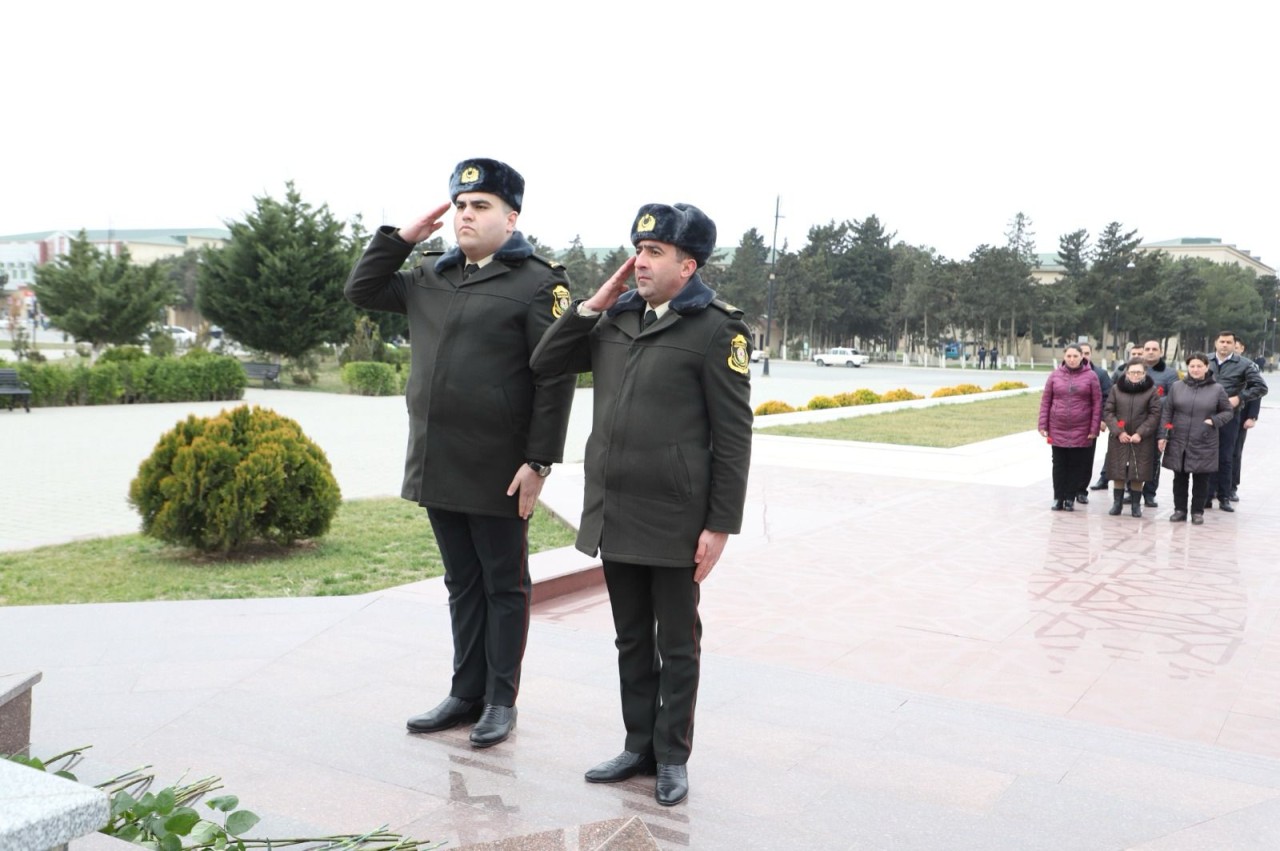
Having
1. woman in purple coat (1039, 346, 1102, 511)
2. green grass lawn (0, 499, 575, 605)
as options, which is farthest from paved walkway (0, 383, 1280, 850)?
woman in purple coat (1039, 346, 1102, 511)

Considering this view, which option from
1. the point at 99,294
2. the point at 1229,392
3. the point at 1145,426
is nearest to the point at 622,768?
the point at 1145,426

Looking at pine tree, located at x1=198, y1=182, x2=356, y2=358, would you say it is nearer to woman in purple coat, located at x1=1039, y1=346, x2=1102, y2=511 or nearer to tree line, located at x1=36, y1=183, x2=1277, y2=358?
tree line, located at x1=36, y1=183, x2=1277, y2=358

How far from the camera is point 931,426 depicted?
1905 cm

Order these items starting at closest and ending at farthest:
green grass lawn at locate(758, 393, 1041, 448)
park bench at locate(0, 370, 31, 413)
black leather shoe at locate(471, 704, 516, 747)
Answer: black leather shoe at locate(471, 704, 516, 747) < green grass lawn at locate(758, 393, 1041, 448) < park bench at locate(0, 370, 31, 413)

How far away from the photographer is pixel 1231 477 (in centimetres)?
1137

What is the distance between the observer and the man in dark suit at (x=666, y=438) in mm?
3373

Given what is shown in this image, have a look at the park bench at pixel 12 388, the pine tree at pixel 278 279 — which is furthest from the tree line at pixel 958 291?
the park bench at pixel 12 388

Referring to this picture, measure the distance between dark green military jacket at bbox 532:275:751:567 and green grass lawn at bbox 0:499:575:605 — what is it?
11.9 ft

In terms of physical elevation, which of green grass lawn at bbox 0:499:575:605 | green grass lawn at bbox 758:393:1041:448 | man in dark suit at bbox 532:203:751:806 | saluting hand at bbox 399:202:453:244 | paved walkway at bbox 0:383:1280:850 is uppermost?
saluting hand at bbox 399:202:453:244

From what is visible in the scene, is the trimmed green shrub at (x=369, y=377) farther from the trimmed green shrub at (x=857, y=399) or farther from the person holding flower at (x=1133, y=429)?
the person holding flower at (x=1133, y=429)

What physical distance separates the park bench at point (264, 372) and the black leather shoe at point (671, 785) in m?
26.6

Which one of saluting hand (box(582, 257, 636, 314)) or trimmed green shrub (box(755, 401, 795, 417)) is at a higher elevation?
saluting hand (box(582, 257, 636, 314))

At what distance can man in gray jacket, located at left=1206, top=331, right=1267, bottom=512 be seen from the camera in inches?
435

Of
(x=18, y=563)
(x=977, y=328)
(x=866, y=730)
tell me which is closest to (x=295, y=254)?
(x=18, y=563)
